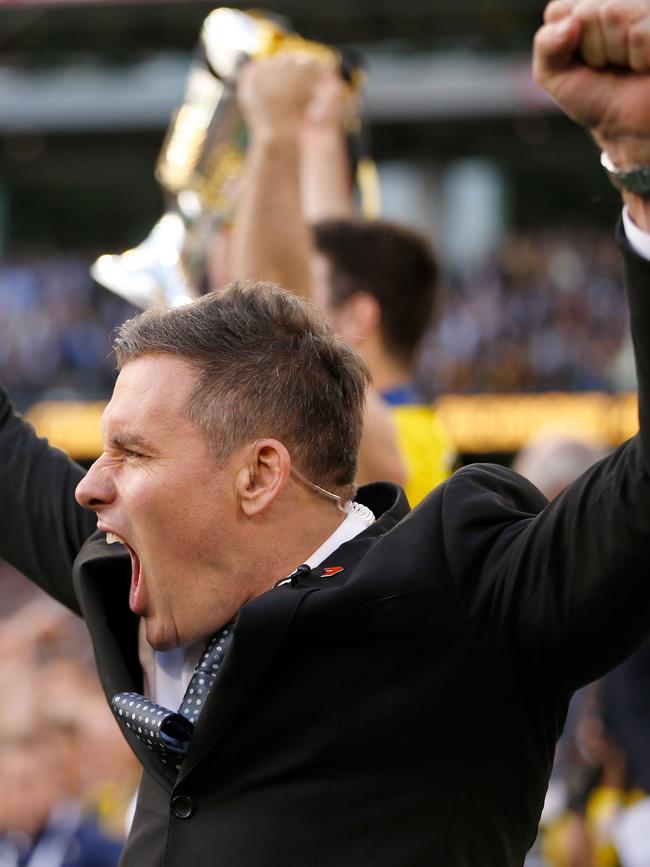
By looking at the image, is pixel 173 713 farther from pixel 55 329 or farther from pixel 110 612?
pixel 55 329

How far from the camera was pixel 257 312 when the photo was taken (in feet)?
5.82

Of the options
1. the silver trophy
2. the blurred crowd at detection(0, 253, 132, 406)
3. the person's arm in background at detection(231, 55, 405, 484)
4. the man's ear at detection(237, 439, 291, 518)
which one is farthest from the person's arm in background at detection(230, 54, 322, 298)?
the blurred crowd at detection(0, 253, 132, 406)

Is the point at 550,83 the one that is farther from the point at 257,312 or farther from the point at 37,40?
the point at 37,40

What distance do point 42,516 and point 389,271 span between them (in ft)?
4.93

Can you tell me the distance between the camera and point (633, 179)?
1.30m

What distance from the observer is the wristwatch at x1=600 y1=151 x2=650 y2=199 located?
1283 mm

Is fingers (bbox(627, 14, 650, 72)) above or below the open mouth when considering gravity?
above

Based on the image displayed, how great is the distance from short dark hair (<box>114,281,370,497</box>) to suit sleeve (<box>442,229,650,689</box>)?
0.77ft

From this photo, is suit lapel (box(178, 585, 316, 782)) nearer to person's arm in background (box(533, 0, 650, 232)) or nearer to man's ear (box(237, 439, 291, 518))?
man's ear (box(237, 439, 291, 518))

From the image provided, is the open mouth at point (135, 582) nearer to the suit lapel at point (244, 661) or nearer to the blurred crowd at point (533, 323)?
the suit lapel at point (244, 661)

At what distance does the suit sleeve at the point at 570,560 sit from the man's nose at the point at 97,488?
16.8 inches

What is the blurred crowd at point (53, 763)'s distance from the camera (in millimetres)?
4227

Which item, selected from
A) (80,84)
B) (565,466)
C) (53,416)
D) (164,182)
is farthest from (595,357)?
(164,182)

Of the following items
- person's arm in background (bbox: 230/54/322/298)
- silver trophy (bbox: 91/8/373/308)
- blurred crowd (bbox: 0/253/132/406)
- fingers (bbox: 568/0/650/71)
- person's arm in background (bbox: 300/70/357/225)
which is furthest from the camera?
blurred crowd (bbox: 0/253/132/406)
